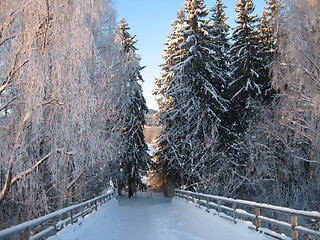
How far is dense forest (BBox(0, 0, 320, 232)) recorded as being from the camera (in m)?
6.20

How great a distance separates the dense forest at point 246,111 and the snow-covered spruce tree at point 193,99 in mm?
70

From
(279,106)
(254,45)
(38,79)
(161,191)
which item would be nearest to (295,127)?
(279,106)

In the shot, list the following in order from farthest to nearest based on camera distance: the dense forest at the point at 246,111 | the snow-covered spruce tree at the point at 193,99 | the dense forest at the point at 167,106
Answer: the snow-covered spruce tree at the point at 193,99
the dense forest at the point at 246,111
the dense forest at the point at 167,106

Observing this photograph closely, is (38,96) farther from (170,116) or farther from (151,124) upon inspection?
(151,124)

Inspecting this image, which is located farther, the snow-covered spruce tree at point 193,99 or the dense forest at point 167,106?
the snow-covered spruce tree at point 193,99

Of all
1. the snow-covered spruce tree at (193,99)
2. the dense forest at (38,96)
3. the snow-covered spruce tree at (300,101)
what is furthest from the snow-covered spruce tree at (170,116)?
the dense forest at (38,96)

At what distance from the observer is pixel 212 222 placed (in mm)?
8141

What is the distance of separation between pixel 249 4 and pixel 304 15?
761 centimetres

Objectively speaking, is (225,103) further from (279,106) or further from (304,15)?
(304,15)

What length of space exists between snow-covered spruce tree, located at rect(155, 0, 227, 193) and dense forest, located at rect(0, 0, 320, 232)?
0.10 metres

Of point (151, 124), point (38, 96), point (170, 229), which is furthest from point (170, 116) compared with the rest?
point (38, 96)

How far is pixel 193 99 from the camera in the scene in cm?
1767

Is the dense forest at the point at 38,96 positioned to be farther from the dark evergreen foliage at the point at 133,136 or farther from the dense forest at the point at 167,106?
the dark evergreen foliage at the point at 133,136

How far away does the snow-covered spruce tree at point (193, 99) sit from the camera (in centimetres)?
1719
